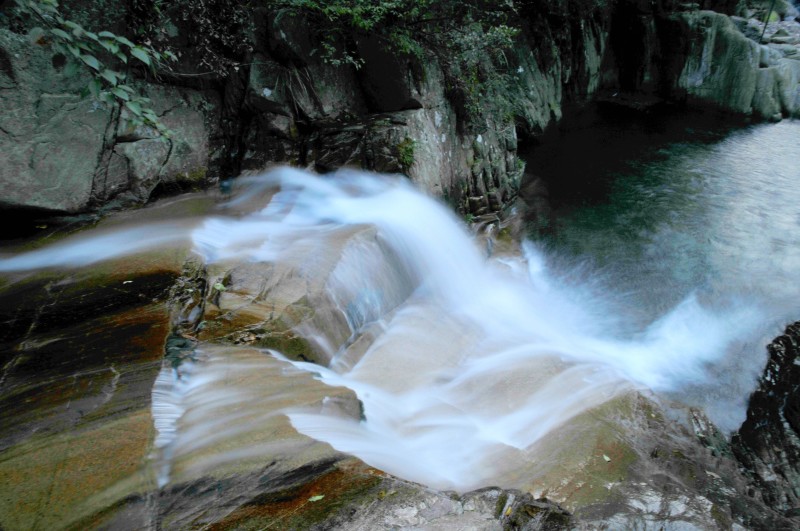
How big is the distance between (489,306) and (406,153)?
245 centimetres

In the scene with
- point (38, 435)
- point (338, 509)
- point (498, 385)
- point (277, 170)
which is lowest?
point (498, 385)

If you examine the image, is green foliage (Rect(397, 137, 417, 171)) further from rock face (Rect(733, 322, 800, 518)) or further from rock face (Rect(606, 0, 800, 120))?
rock face (Rect(606, 0, 800, 120))

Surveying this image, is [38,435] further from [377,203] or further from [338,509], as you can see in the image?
[377,203]

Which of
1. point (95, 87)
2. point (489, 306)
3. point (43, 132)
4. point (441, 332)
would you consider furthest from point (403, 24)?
point (95, 87)

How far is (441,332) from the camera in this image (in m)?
A: 5.38

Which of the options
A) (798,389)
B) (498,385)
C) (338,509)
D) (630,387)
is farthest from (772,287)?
(338,509)

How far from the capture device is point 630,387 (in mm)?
4566

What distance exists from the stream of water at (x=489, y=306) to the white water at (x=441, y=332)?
0.07 feet

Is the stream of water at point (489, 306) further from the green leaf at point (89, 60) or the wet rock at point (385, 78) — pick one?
the green leaf at point (89, 60)

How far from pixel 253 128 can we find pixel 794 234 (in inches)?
351

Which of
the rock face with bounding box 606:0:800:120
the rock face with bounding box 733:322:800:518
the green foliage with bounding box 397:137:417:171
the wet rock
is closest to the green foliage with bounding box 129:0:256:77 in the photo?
the wet rock

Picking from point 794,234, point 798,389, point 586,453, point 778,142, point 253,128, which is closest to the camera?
point 586,453

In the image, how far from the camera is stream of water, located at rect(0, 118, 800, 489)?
151 inches

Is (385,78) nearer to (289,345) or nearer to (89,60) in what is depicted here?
(289,345)
